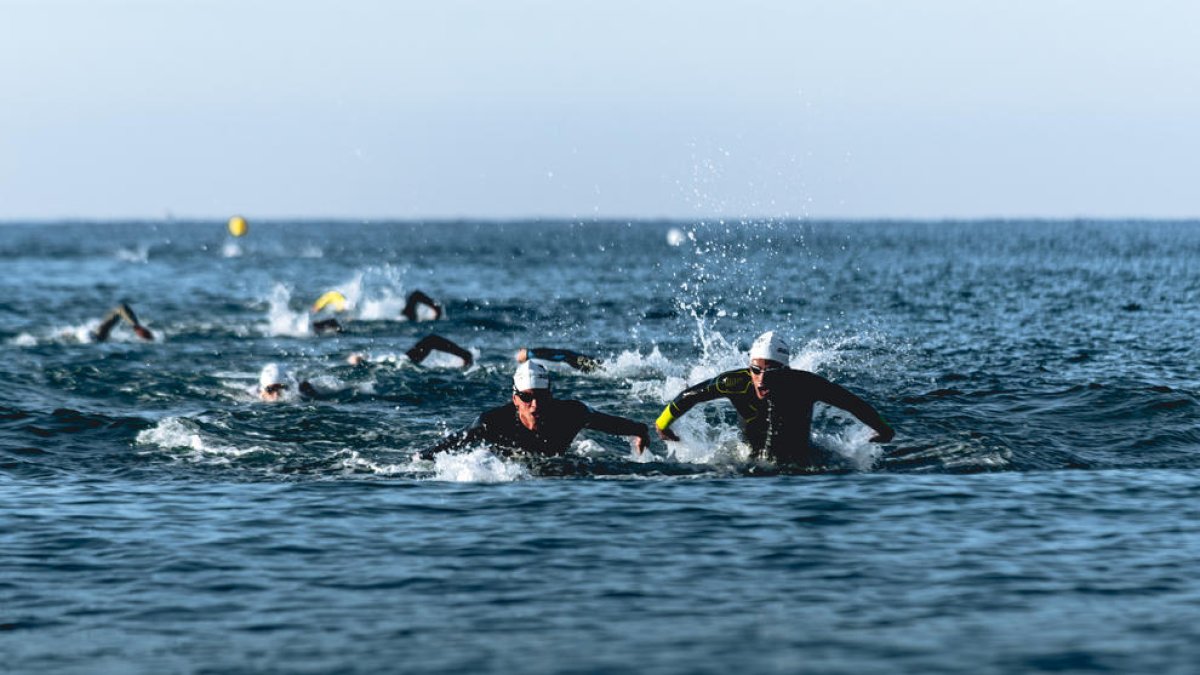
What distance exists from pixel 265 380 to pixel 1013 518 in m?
12.9

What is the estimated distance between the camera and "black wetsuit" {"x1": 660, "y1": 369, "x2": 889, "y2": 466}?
16.5m

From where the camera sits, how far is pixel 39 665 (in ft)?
31.7

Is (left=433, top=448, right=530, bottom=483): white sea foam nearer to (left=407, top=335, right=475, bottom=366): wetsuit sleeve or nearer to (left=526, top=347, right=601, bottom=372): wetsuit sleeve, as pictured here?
(left=526, top=347, right=601, bottom=372): wetsuit sleeve

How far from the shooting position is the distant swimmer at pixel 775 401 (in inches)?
648

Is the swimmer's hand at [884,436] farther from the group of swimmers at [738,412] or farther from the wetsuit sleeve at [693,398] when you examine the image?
the wetsuit sleeve at [693,398]

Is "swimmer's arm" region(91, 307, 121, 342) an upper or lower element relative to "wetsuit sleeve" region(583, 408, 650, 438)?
lower

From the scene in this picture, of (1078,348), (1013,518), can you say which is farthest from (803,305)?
(1013,518)

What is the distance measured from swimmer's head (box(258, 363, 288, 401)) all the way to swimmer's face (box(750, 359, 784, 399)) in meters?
9.25

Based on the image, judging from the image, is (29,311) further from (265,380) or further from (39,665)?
(39,665)

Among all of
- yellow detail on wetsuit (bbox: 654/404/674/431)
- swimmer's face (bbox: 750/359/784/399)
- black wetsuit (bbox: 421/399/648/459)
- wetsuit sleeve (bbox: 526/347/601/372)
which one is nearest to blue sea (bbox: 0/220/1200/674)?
black wetsuit (bbox: 421/399/648/459)

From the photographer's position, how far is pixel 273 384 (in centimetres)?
2270

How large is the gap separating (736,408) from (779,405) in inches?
20.5

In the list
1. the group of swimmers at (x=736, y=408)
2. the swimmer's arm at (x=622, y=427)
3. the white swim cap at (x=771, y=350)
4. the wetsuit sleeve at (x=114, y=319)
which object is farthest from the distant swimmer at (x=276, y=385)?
the white swim cap at (x=771, y=350)

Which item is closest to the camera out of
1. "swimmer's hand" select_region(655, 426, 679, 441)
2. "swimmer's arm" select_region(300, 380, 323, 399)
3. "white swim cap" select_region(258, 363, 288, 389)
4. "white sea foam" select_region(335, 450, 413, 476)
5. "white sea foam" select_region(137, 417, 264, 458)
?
"swimmer's hand" select_region(655, 426, 679, 441)
